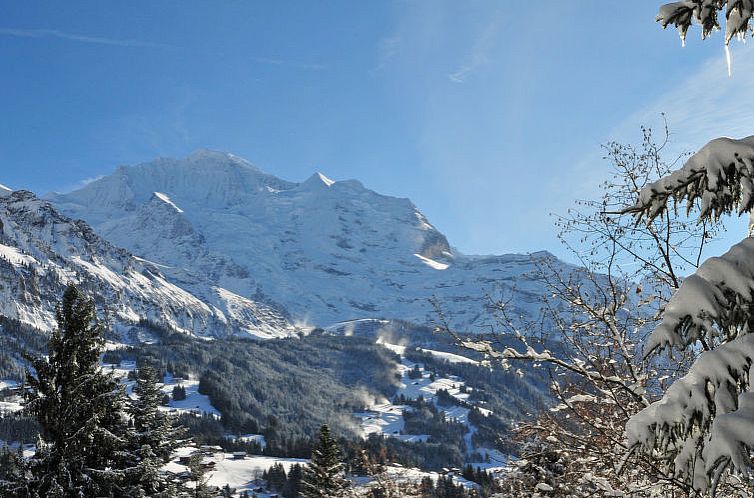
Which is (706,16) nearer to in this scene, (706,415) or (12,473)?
(706,415)

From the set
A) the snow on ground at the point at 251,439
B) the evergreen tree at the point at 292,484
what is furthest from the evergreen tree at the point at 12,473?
the snow on ground at the point at 251,439

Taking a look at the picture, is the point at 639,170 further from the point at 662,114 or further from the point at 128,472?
the point at 128,472

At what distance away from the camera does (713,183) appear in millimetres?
3502

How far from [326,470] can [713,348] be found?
28.1m

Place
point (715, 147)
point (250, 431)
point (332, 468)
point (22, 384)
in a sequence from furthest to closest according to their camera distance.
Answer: point (250, 431), point (332, 468), point (22, 384), point (715, 147)

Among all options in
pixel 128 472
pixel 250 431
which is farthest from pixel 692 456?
pixel 250 431

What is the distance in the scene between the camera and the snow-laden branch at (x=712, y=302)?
324 centimetres

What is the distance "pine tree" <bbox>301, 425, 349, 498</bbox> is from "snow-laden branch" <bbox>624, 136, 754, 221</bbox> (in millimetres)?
26509

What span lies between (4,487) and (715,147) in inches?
686

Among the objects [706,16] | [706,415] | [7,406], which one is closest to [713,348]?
[706,415]

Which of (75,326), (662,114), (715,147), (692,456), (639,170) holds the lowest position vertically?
(692,456)

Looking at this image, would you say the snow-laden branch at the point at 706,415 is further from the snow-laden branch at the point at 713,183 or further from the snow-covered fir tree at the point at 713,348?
the snow-laden branch at the point at 713,183

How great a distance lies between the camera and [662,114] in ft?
33.2

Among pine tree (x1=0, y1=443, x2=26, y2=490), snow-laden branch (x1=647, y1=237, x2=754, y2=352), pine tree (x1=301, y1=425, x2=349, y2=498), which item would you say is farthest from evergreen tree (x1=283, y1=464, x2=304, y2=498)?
snow-laden branch (x1=647, y1=237, x2=754, y2=352)
